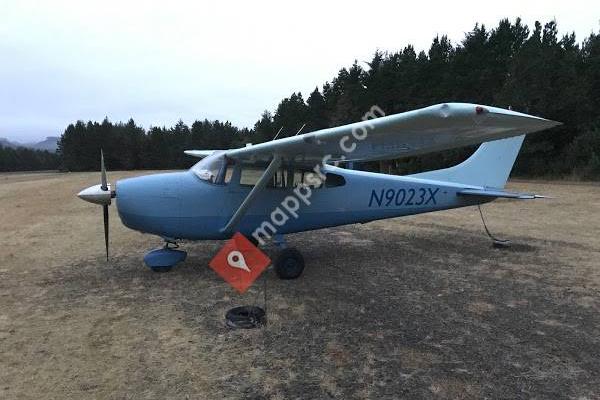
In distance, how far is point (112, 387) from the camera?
377cm

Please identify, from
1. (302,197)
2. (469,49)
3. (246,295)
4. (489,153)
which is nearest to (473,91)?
(469,49)

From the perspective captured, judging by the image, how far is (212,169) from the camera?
7.30 m

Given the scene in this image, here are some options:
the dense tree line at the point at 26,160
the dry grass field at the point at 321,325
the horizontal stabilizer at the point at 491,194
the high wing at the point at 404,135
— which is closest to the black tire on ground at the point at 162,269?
the dry grass field at the point at 321,325

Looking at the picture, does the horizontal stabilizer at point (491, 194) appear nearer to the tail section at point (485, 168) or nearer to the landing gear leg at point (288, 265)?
the tail section at point (485, 168)

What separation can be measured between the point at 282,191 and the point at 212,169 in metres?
1.21

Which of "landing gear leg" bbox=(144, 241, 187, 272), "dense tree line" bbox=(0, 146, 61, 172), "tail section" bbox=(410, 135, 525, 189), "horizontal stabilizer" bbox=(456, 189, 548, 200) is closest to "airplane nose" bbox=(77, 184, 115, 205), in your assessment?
"landing gear leg" bbox=(144, 241, 187, 272)

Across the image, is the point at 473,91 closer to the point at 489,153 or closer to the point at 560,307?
the point at 489,153

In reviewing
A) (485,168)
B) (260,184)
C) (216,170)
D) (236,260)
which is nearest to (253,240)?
(236,260)

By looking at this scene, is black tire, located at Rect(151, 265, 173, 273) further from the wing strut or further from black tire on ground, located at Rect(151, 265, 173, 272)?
the wing strut

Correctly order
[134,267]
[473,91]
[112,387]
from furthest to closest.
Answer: [473,91] < [134,267] < [112,387]

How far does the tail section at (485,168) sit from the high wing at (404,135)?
2.37 m

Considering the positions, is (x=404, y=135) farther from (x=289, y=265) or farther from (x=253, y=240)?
(x=253, y=240)

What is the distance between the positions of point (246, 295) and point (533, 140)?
88.5 ft

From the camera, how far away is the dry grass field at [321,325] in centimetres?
384
